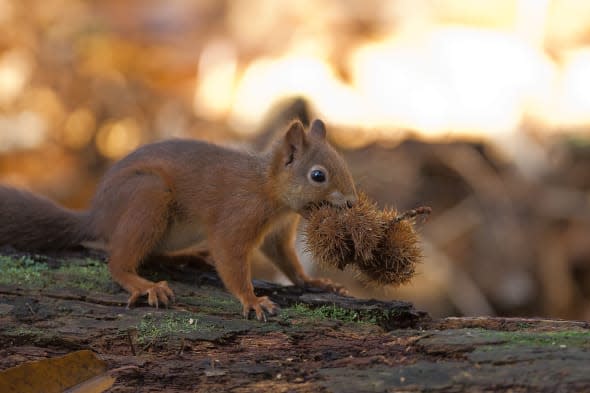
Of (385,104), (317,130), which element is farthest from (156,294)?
(385,104)

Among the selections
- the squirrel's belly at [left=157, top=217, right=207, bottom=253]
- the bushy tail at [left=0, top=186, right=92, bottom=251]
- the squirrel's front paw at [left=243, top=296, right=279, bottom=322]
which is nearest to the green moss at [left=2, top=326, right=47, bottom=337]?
the squirrel's front paw at [left=243, top=296, right=279, bottom=322]

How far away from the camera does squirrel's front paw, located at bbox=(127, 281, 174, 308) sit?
4.08 metres

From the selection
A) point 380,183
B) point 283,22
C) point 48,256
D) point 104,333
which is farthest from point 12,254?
point 283,22

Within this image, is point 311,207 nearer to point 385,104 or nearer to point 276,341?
point 276,341

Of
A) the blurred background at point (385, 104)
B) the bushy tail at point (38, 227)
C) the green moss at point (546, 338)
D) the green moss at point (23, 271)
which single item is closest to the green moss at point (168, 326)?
the green moss at point (23, 271)

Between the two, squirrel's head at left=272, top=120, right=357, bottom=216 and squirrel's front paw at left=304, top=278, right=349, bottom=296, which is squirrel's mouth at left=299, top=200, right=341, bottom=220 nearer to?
squirrel's head at left=272, top=120, right=357, bottom=216

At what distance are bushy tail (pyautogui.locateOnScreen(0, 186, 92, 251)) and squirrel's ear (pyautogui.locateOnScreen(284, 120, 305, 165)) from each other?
118 cm

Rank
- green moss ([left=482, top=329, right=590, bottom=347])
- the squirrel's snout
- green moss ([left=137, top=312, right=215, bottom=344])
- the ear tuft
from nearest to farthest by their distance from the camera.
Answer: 1. green moss ([left=482, top=329, right=590, bottom=347])
2. green moss ([left=137, top=312, right=215, bottom=344])
3. the squirrel's snout
4. the ear tuft

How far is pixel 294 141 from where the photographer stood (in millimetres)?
4555

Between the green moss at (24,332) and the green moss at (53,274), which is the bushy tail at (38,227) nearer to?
the green moss at (53,274)

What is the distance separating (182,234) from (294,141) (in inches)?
29.6

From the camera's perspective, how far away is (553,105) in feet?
30.9

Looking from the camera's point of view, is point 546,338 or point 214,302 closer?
point 546,338

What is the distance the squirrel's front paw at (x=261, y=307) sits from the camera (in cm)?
393
